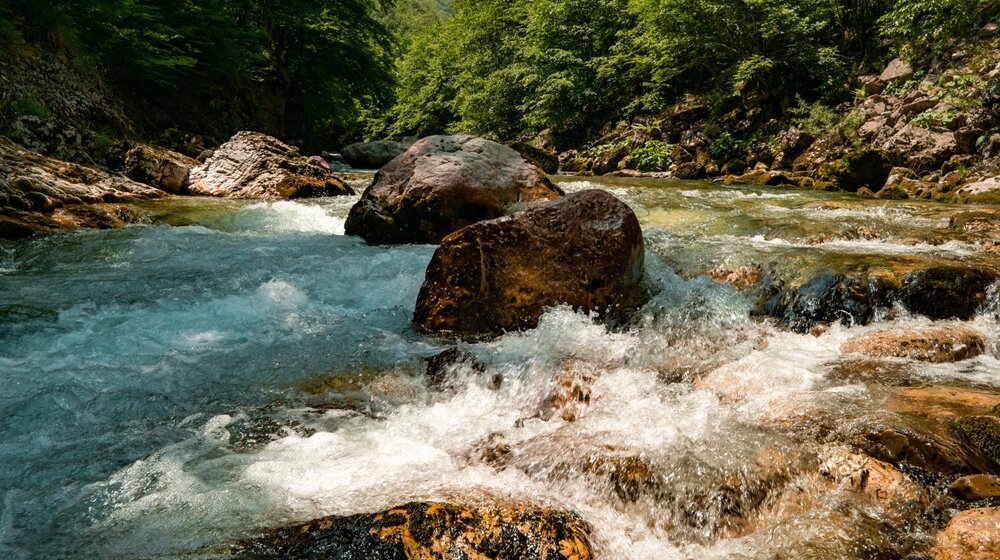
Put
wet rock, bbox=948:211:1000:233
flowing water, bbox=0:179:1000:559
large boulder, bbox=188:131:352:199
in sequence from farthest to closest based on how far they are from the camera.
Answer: large boulder, bbox=188:131:352:199, wet rock, bbox=948:211:1000:233, flowing water, bbox=0:179:1000:559

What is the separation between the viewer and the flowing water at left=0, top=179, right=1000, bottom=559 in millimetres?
2430

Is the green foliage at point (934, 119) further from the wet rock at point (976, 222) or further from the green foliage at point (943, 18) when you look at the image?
the wet rock at point (976, 222)

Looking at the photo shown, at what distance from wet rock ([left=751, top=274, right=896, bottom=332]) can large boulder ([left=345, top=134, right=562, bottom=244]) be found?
3519mm

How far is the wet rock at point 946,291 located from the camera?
4.97 meters

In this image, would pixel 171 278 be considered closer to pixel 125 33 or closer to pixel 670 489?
pixel 670 489

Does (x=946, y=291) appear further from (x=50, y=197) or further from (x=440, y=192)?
(x=50, y=197)

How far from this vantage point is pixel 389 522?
2125 mm

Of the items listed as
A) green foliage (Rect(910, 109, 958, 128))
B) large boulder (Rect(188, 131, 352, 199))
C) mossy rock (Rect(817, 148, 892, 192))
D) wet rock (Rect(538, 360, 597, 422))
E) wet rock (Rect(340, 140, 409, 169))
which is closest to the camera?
wet rock (Rect(538, 360, 597, 422))

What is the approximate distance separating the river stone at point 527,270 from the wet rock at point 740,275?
154 centimetres

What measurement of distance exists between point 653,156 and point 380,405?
17.0m

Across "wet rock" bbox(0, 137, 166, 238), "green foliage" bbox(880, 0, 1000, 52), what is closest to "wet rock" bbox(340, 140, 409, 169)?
"wet rock" bbox(0, 137, 166, 238)

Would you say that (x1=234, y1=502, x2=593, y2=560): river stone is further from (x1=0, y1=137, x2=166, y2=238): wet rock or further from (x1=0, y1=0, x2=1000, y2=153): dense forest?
(x1=0, y1=0, x2=1000, y2=153): dense forest

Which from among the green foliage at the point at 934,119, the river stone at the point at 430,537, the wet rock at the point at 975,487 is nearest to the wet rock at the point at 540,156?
the green foliage at the point at 934,119

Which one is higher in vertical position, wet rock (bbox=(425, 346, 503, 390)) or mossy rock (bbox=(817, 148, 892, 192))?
mossy rock (bbox=(817, 148, 892, 192))
